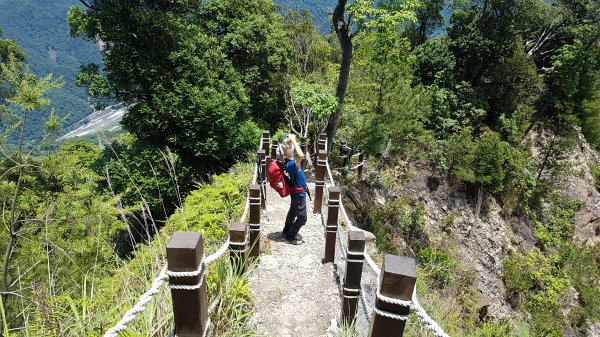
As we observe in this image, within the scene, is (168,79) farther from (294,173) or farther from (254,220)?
(254,220)

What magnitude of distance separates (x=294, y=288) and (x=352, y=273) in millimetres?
1553

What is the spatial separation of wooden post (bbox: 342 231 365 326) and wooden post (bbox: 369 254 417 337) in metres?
1.12

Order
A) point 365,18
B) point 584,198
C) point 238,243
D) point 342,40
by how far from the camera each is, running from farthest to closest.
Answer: point 584,198
point 342,40
point 365,18
point 238,243

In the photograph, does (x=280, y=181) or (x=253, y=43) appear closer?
(x=280, y=181)

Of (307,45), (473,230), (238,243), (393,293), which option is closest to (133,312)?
(393,293)

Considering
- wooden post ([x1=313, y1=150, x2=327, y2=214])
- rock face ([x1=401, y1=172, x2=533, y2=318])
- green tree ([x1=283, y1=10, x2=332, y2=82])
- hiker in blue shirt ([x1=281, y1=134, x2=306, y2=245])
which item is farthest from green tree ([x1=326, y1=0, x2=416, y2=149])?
rock face ([x1=401, y1=172, x2=533, y2=318])

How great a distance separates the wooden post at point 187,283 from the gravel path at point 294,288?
3.06 ft

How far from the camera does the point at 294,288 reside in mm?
4809

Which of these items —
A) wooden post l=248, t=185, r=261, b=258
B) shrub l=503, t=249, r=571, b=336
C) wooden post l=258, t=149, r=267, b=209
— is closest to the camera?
wooden post l=248, t=185, r=261, b=258

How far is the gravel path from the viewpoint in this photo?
408 cm

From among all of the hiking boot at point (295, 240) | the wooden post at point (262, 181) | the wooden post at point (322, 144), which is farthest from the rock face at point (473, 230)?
the hiking boot at point (295, 240)

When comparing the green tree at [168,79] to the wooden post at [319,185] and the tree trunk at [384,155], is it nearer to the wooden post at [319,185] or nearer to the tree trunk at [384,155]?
the wooden post at [319,185]

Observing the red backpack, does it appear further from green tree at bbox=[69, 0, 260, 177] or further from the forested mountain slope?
the forested mountain slope

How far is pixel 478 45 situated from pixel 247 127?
13.5 m
